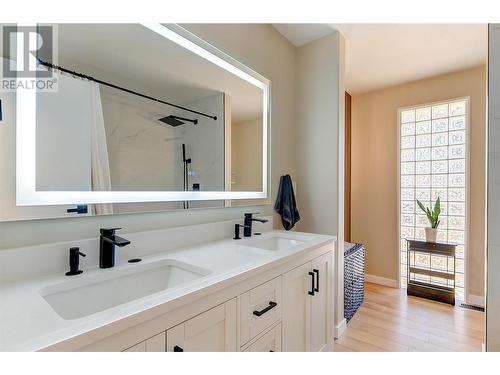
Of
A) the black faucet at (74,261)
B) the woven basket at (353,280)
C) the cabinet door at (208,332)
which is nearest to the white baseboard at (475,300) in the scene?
the woven basket at (353,280)

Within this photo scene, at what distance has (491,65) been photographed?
59.6 inches

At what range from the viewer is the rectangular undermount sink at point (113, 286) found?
80 centimetres

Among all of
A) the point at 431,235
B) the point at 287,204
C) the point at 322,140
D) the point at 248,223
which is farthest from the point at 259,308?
the point at 431,235

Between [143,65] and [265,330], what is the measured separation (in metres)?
1.40

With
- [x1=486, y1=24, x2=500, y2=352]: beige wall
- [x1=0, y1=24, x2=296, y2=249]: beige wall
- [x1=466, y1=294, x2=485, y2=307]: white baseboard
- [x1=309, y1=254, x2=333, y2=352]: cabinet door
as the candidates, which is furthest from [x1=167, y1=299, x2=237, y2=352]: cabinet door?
[x1=466, y1=294, x2=485, y2=307]: white baseboard

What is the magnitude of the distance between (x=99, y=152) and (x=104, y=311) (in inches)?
28.3

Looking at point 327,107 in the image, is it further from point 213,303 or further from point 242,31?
point 213,303

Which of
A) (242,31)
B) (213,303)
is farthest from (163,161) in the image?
(242,31)

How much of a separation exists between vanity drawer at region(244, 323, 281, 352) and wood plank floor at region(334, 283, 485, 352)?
103cm

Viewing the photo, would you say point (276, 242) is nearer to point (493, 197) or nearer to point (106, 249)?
point (106, 249)

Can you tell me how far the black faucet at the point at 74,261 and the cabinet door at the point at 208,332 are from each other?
464 mm

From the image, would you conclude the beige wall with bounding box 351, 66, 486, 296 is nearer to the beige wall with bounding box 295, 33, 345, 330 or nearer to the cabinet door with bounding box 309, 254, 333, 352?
the beige wall with bounding box 295, 33, 345, 330

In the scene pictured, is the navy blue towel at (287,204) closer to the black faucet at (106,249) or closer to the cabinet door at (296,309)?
the cabinet door at (296,309)

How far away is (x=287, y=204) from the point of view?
2.04 meters
